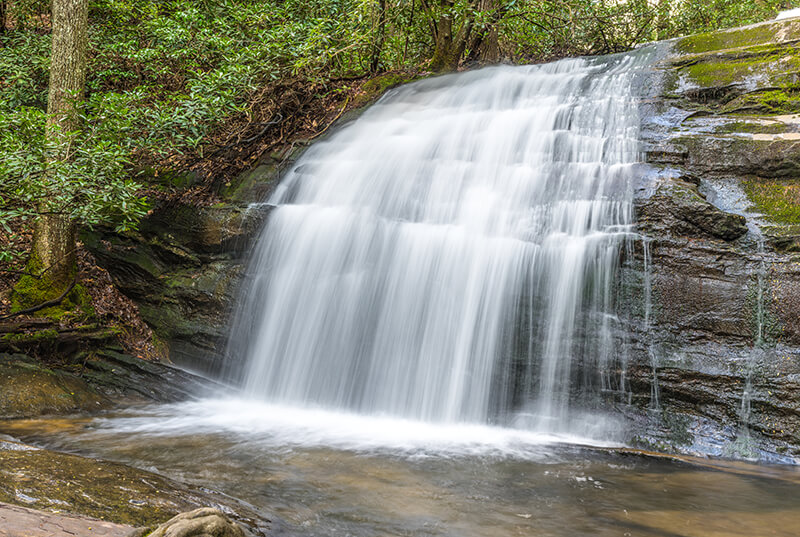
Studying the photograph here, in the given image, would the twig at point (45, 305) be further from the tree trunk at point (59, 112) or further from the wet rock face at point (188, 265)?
the wet rock face at point (188, 265)

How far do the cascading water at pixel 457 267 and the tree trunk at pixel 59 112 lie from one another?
1955 millimetres

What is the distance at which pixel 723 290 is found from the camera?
4.46 metres

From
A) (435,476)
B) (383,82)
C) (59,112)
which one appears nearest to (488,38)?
(383,82)

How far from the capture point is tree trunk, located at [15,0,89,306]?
19.5 ft

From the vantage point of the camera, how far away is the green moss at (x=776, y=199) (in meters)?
4.68

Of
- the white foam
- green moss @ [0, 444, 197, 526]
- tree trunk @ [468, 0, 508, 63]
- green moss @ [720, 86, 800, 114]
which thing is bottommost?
green moss @ [0, 444, 197, 526]

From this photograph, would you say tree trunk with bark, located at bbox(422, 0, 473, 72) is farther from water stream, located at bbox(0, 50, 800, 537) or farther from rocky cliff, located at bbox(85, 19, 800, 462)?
rocky cliff, located at bbox(85, 19, 800, 462)

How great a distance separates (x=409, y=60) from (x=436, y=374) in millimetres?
9089

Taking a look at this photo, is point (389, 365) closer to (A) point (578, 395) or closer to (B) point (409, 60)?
(A) point (578, 395)

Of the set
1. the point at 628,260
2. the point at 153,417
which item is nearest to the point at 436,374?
the point at 628,260

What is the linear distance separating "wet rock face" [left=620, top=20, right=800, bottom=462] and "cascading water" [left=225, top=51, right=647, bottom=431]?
0.33 m

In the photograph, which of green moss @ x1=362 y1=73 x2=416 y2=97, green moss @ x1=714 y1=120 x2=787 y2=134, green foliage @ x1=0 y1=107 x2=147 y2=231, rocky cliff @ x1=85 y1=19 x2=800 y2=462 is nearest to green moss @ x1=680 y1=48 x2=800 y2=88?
rocky cliff @ x1=85 y1=19 x2=800 y2=462

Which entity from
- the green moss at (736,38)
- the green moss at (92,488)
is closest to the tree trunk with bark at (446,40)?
the green moss at (736,38)

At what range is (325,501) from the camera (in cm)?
327
